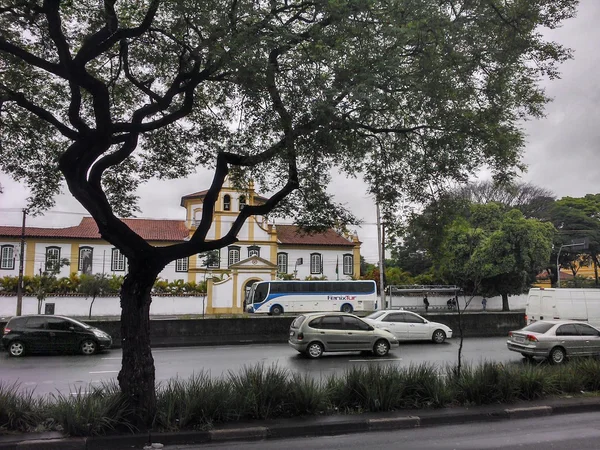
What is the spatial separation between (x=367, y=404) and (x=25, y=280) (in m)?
39.0

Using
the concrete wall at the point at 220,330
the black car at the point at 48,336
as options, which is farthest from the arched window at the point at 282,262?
the black car at the point at 48,336

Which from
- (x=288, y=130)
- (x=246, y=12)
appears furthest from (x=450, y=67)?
(x=246, y=12)

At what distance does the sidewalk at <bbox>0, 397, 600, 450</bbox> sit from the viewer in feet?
21.5

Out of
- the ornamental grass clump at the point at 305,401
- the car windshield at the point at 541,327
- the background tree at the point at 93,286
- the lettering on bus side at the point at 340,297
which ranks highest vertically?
the background tree at the point at 93,286

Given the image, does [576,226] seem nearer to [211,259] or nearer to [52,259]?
[211,259]

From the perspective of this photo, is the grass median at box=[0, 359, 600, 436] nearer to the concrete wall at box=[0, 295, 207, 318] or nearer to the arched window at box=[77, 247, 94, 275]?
the concrete wall at box=[0, 295, 207, 318]

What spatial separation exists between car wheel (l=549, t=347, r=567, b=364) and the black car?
15075 millimetres

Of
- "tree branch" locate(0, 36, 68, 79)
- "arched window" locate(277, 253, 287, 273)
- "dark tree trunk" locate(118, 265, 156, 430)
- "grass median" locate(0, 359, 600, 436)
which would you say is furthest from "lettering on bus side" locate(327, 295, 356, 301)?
"tree branch" locate(0, 36, 68, 79)

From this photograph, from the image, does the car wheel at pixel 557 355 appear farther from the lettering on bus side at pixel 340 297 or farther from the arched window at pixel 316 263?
the arched window at pixel 316 263

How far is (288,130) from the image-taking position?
7344 mm

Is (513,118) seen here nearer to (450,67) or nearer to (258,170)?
(450,67)

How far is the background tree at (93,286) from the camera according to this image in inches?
1523

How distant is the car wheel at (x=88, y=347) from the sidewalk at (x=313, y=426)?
1282cm

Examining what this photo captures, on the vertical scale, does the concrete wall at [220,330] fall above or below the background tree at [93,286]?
below
